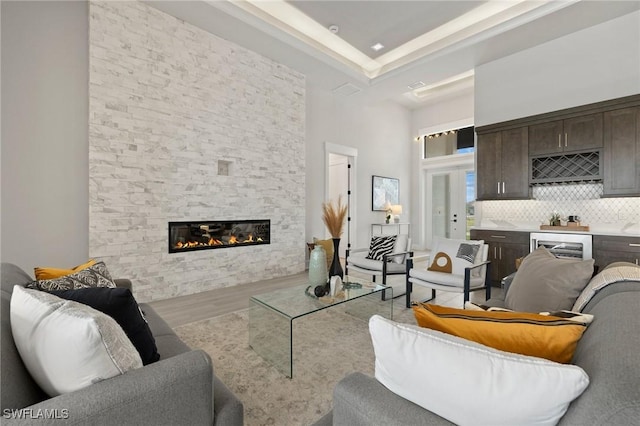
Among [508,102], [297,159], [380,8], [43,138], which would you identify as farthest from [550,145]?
[43,138]

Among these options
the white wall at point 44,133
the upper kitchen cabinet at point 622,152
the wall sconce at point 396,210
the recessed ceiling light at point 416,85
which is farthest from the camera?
the wall sconce at point 396,210

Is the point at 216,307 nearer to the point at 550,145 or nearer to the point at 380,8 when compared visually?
the point at 380,8

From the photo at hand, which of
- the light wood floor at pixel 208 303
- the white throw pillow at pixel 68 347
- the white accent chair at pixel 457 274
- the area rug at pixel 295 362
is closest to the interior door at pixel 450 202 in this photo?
the white accent chair at pixel 457 274

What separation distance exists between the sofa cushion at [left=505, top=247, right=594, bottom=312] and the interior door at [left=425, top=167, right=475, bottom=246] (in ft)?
17.9

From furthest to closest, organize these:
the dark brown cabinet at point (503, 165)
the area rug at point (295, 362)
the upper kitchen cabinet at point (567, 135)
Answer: the dark brown cabinet at point (503, 165)
the upper kitchen cabinet at point (567, 135)
the area rug at point (295, 362)

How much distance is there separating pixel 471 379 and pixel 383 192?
676 cm

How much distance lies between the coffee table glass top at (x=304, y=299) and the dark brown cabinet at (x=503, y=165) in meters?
3.04

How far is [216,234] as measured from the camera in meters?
4.29

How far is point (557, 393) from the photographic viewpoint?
2.11 ft

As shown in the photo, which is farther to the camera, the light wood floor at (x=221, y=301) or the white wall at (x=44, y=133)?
the light wood floor at (x=221, y=301)

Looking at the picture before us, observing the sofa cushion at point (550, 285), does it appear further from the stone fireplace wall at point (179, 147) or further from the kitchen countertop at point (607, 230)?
the stone fireplace wall at point (179, 147)

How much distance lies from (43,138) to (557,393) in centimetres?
448

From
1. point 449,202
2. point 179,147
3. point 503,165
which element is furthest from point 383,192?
point 179,147

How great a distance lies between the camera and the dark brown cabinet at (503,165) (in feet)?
14.4
